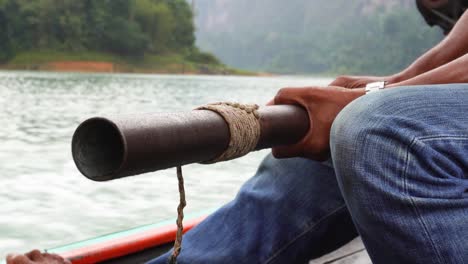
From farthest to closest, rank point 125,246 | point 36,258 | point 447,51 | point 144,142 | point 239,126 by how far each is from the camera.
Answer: point 125,246
point 36,258
point 447,51
point 239,126
point 144,142

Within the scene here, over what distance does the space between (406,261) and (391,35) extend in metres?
72.6

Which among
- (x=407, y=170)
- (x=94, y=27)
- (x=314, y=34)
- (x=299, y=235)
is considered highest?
(x=407, y=170)

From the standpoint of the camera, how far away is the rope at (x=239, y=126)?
630 mm

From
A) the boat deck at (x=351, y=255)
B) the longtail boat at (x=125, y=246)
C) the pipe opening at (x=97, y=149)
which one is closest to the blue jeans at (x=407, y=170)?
the pipe opening at (x=97, y=149)

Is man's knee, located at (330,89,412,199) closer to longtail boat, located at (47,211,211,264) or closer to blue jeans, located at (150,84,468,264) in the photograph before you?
blue jeans, located at (150,84,468,264)

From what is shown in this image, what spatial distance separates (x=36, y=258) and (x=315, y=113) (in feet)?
2.05

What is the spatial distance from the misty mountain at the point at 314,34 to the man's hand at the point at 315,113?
63.5 m

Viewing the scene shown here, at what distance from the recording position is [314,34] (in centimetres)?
8562

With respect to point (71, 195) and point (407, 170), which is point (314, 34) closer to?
point (71, 195)

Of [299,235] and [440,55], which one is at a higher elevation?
[440,55]

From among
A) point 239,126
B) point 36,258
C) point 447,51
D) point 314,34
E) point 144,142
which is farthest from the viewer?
point 314,34

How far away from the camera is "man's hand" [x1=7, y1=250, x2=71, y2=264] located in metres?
1.06

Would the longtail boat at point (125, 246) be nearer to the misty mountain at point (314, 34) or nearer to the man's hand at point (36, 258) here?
the man's hand at point (36, 258)

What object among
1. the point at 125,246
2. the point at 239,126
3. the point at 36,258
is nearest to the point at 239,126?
the point at 239,126
